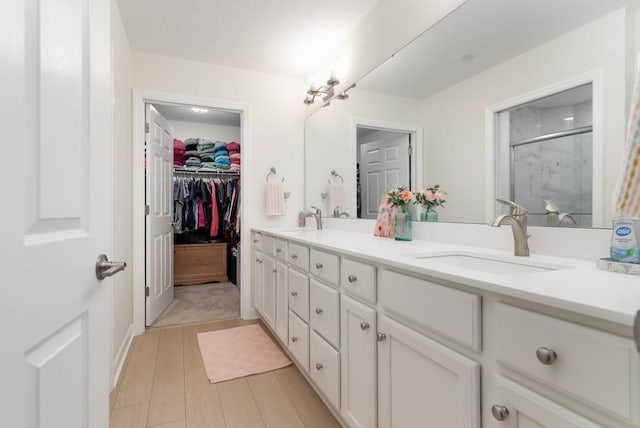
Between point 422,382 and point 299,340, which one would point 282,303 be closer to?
point 299,340

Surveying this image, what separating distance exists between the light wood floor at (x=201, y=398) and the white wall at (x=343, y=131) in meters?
1.34

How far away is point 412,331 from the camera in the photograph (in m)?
0.97

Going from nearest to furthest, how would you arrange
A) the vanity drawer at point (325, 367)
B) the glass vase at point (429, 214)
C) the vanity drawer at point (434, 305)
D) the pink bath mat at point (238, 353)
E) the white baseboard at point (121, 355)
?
the vanity drawer at point (434, 305) → the vanity drawer at point (325, 367) → the glass vase at point (429, 214) → the white baseboard at point (121, 355) → the pink bath mat at point (238, 353)

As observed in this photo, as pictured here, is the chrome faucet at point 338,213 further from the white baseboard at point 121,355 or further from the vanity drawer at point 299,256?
the white baseboard at point 121,355

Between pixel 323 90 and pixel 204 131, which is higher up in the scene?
pixel 204 131

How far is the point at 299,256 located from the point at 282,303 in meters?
0.48

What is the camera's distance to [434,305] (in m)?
0.88

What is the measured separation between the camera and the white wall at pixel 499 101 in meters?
0.99

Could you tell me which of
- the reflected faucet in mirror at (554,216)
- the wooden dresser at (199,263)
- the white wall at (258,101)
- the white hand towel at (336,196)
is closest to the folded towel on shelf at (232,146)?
the wooden dresser at (199,263)

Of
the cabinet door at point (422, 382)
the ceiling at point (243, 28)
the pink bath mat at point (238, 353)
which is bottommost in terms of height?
the pink bath mat at point (238, 353)

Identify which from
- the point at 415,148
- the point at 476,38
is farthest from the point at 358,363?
the point at 476,38

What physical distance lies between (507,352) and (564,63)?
41.4 inches

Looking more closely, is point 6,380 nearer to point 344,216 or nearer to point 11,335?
point 11,335

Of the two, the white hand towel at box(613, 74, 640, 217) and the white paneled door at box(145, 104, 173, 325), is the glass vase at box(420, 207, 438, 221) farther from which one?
the white paneled door at box(145, 104, 173, 325)
